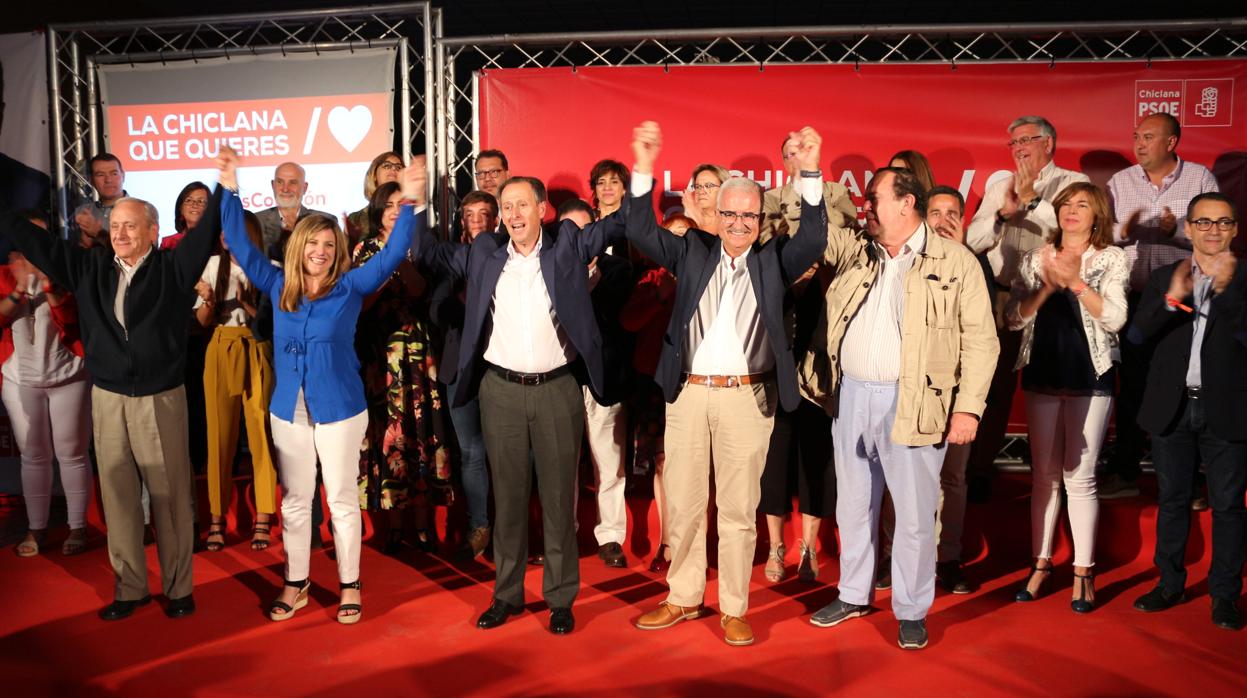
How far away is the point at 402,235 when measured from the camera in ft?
13.1

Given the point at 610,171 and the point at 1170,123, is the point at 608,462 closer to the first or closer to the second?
the point at 610,171

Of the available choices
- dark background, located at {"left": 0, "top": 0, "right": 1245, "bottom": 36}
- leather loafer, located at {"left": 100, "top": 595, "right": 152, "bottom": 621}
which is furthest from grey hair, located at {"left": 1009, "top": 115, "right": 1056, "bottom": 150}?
dark background, located at {"left": 0, "top": 0, "right": 1245, "bottom": 36}

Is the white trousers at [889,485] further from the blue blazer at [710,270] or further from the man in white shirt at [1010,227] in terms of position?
the man in white shirt at [1010,227]

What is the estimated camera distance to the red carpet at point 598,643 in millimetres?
3588

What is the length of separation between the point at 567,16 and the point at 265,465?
840 cm

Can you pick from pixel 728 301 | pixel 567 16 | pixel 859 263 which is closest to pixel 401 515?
pixel 728 301

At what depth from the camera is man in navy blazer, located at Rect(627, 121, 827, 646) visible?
3.78 meters

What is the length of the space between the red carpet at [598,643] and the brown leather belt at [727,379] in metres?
1.08

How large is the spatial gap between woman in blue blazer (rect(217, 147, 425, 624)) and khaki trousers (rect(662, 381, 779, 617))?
138 centimetres

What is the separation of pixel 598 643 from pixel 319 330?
1770mm

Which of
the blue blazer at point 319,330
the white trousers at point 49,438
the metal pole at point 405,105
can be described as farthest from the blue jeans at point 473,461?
the white trousers at point 49,438

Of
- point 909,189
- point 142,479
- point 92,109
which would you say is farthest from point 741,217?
point 92,109

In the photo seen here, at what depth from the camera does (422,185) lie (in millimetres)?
4023

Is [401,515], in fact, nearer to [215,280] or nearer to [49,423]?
[215,280]
